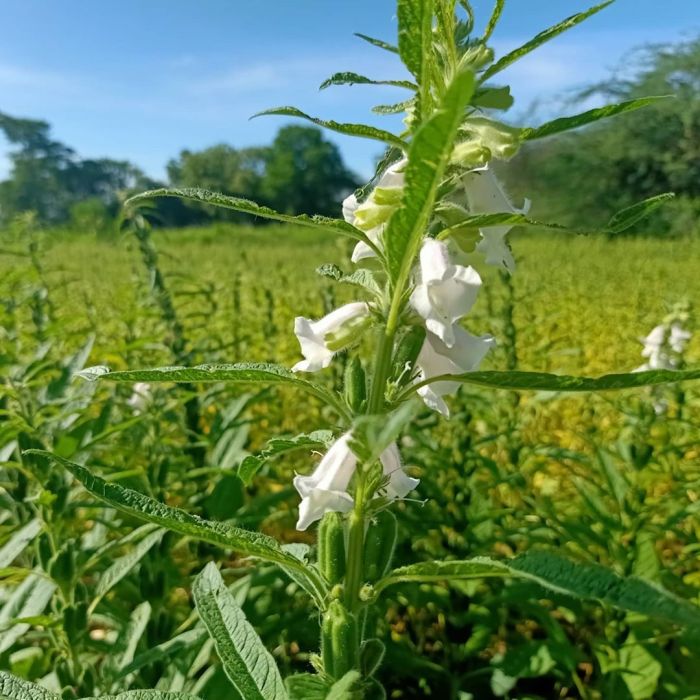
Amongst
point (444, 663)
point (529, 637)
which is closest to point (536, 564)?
point (444, 663)

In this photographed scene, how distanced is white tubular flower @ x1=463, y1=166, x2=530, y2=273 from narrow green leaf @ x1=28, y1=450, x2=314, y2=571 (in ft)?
1.43

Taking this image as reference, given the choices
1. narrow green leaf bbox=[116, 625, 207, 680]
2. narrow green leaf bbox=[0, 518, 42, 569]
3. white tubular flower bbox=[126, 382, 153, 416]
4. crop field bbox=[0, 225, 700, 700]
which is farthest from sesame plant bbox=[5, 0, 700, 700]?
white tubular flower bbox=[126, 382, 153, 416]

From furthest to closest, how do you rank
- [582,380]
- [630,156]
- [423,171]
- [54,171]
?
[54,171] < [630,156] < [582,380] < [423,171]

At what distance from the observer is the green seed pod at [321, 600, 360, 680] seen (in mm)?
772

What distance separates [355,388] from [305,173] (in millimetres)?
58264

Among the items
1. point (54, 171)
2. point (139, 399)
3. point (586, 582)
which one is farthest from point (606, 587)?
point (54, 171)

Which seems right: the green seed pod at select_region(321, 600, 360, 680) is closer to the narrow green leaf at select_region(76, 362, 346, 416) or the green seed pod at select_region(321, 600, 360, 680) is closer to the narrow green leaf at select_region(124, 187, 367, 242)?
the narrow green leaf at select_region(76, 362, 346, 416)

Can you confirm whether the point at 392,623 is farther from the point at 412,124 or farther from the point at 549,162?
the point at 549,162

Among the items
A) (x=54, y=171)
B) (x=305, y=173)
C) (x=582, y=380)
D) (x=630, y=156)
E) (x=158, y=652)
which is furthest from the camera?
(x=54, y=171)

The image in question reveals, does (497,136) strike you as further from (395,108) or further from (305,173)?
(305,173)

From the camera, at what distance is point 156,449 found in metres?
2.12

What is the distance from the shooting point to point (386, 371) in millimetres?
813

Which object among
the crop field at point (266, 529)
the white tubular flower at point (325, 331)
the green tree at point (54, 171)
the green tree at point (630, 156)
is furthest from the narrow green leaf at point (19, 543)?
the green tree at point (54, 171)

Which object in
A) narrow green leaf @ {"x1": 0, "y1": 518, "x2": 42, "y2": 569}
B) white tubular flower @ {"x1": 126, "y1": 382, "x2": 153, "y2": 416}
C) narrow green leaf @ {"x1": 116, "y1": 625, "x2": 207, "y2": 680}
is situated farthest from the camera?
white tubular flower @ {"x1": 126, "y1": 382, "x2": 153, "y2": 416}
